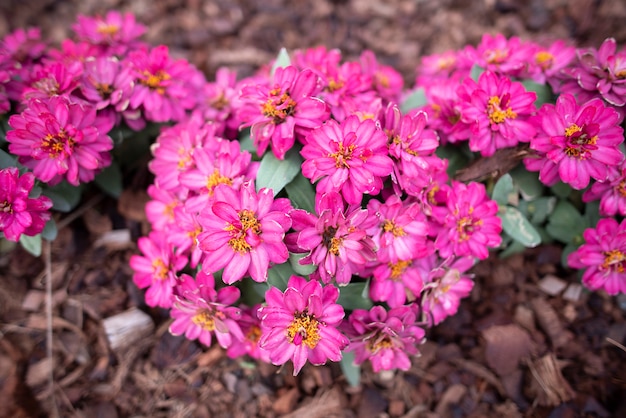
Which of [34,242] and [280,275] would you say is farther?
[34,242]

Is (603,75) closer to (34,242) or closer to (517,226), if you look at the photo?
(517,226)

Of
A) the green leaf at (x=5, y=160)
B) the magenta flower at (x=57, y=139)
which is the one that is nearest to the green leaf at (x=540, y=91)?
the magenta flower at (x=57, y=139)

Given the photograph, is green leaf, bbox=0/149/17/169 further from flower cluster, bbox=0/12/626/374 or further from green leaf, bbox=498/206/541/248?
green leaf, bbox=498/206/541/248

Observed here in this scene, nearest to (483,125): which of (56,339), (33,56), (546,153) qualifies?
(546,153)

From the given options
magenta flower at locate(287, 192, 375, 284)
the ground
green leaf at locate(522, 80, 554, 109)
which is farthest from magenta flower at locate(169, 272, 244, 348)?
green leaf at locate(522, 80, 554, 109)

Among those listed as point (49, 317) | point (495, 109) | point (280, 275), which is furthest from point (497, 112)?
point (49, 317)
